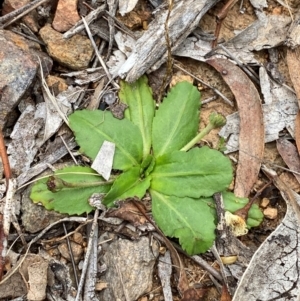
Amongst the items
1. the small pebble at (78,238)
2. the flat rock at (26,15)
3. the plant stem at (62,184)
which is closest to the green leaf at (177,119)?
the plant stem at (62,184)

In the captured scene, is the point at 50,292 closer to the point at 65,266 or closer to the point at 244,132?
the point at 65,266

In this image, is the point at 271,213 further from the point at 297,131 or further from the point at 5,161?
the point at 5,161

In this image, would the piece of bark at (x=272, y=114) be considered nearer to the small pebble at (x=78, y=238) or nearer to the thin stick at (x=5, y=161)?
the small pebble at (x=78, y=238)

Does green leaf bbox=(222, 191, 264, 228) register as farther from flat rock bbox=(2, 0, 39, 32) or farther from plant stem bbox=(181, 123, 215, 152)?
flat rock bbox=(2, 0, 39, 32)

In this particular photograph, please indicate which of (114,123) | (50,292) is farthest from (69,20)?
(50,292)

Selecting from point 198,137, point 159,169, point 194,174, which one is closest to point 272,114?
point 198,137
